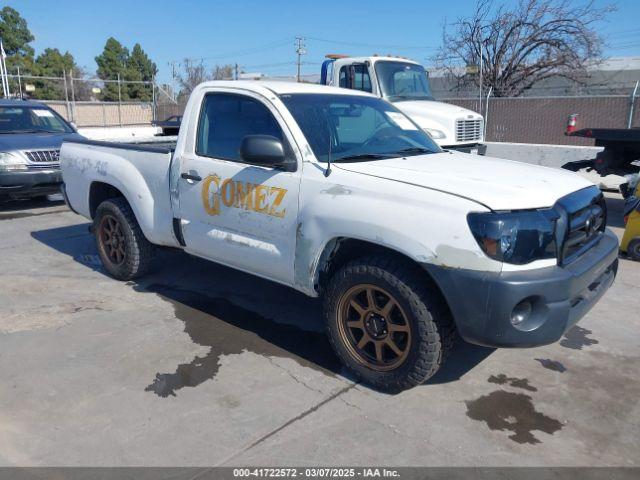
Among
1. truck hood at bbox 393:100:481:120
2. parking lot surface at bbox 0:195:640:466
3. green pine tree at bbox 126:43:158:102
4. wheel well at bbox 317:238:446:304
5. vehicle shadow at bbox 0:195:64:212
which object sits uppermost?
green pine tree at bbox 126:43:158:102

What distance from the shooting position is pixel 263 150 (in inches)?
141

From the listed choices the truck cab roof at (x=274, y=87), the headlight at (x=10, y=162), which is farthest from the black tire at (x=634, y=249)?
the headlight at (x=10, y=162)

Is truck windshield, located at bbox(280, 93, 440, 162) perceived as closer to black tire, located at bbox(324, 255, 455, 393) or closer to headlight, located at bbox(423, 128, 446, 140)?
black tire, located at bbox(324, 255, 455, 393)

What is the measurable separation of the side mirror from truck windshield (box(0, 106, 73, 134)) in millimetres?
7533

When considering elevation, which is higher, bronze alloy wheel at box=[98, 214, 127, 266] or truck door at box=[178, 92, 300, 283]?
truck door at box=[178, 92, 300, 283]

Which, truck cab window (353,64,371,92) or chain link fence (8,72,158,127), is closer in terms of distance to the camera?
truck cab window (353,64,371,92)

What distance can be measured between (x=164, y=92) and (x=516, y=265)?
26.5 meters

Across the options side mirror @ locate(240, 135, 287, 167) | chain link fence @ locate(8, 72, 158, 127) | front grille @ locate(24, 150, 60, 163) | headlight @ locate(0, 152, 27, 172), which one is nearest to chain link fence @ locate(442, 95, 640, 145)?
front grille @ locate(24, 150, 60, 163)

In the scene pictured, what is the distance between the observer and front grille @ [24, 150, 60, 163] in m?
8.64

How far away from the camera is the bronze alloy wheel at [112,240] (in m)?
5.38

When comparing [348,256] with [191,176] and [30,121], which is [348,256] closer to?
[191,176]

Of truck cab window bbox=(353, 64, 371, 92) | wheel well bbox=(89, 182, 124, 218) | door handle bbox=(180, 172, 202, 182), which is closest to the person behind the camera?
door handle bbox=(180, 172, 202, 182)

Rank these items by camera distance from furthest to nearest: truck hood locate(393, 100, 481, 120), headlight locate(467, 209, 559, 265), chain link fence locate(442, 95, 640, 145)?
chain link fence locate(442, 95, 640, 145)
truck hood locate(393, 100, 481, 120)
headlight locate(467, 209, 559, 265)

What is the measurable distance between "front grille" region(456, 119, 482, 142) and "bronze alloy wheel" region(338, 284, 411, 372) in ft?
24.8
